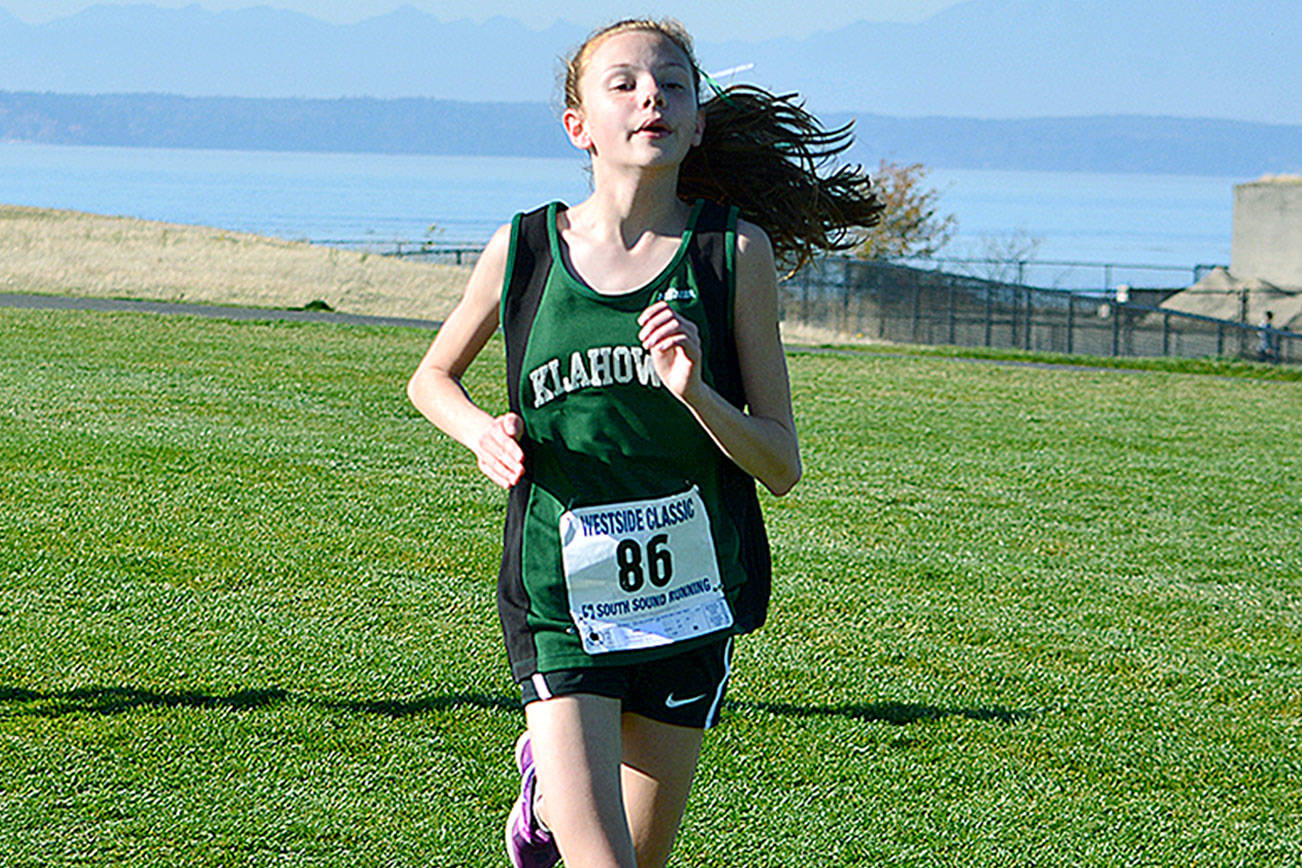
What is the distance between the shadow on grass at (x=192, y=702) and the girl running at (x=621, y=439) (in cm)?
207

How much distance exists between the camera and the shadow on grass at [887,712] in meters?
5.08

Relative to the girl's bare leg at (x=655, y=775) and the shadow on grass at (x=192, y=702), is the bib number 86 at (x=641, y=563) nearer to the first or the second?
the girl's bare leg at (x=655, y=775)

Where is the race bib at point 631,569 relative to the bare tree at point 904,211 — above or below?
below

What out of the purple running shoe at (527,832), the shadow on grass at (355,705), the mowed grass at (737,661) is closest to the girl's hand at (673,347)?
the purple running shoe at (527,832)

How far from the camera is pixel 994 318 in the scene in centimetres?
3288

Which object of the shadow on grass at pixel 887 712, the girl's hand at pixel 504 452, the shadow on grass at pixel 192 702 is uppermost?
the girl's hand at pixel 504 452

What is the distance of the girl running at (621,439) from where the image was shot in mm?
2719

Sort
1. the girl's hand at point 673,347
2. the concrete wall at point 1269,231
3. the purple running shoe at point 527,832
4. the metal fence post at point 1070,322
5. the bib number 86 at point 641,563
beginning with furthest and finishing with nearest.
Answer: the concrete wall at point 1269,231 < the metal fence post at point 1070,322 < the purple running shoe at point 527,832 < the bib number 86 at point 641,563 < the girl's hand at point 673,347

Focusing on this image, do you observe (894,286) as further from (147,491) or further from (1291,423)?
(147,491)

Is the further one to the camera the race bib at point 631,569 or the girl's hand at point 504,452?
the race bib at point 631,569

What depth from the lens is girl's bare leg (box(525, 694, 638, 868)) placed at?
2.71m

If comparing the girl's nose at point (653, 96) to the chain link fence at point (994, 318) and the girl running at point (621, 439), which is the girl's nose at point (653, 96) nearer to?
the girl running at point (621, 439)

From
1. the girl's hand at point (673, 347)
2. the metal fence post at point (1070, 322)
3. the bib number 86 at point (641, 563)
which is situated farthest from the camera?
the metal fence post at point (1070, 322)

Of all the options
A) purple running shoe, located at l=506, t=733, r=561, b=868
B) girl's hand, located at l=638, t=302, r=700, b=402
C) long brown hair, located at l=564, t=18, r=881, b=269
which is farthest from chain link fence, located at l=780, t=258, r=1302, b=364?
girl's hand, located at l=638, t=302, r=700, b=402
